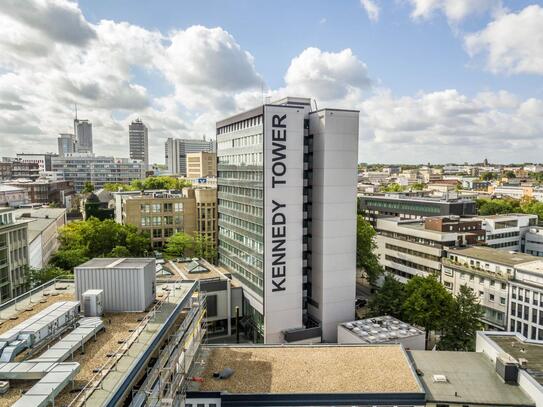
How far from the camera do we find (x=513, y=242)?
84875mm

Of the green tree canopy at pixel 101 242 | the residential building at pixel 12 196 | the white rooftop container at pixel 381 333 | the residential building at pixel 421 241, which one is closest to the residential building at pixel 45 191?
the residential building at pixel 12 196

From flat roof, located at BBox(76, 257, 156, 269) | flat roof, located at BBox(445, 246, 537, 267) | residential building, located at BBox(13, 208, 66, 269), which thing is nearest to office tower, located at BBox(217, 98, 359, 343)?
flat roof, located at BBox(76, 257, 156, 269)

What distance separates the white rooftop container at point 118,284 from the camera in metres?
27.9

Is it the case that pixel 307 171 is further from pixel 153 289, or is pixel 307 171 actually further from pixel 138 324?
pixel 138 324

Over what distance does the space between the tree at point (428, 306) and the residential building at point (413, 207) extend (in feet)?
151

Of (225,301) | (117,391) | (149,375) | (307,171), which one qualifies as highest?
(307,171)

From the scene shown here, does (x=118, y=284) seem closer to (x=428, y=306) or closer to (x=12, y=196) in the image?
(x=428, y=306)

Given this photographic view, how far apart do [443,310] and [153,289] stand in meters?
35.9

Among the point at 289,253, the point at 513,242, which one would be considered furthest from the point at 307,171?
the point at 513,242

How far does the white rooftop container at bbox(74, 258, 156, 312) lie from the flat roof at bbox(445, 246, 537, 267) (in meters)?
53.5

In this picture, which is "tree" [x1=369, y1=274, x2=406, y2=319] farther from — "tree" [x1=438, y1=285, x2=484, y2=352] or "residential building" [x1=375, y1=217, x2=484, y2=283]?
"residential building" [x1=375, y1=217, x2=484, y2=283]

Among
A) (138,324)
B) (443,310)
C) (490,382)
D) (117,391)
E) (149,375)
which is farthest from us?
(443,310)

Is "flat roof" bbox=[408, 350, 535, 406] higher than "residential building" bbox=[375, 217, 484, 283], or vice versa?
"residential building" bbox=[375, 217, 484, 283]

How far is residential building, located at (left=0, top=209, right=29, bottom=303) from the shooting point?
5371 centimetres
